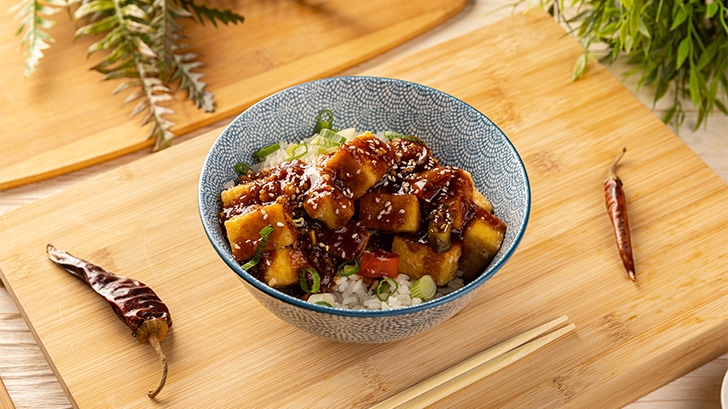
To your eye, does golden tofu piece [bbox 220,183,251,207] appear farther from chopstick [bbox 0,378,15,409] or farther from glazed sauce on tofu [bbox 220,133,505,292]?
chopstick [bbox 0,378,15,409]

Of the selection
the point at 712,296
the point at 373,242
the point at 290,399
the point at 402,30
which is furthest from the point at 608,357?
the point at 402,30

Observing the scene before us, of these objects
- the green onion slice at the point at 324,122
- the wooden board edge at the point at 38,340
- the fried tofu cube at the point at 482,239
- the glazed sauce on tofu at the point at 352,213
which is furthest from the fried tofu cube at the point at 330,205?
the wooden board edge at the point at 38,340

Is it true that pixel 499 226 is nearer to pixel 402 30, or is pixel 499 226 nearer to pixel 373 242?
pixel 373 242

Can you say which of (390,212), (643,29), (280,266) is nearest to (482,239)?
(390,212)

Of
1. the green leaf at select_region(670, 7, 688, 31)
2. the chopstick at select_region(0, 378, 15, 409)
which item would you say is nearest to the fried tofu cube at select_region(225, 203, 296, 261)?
the chopstick at select_region(0, 378, 15, 409)

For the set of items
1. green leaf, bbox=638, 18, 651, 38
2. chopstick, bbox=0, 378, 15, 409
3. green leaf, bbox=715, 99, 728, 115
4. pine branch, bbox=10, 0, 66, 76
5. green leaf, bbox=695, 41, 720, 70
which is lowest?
green leaf, bbox=715, 99, 728, 115
